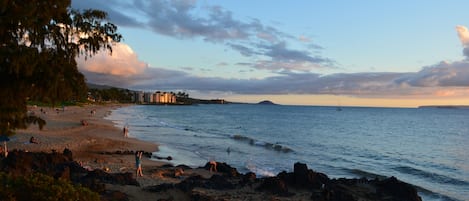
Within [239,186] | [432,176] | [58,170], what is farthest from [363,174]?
[58,170]

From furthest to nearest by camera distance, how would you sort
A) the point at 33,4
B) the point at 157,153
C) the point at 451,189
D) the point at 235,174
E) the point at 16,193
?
the point at 157,153
the point at 451,189
the point at 235,174
the point at 16,193
the point at 33,4

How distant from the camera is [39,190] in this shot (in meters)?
8.80

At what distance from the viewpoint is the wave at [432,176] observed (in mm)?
29219

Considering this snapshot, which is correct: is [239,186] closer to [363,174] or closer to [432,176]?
[363,174]

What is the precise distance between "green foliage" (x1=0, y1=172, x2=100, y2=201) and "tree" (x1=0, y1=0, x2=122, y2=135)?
1.09 meters

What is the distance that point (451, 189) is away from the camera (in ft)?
87.3

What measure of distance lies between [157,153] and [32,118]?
2545cm

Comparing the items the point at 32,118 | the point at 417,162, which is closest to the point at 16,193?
the point at 32,118

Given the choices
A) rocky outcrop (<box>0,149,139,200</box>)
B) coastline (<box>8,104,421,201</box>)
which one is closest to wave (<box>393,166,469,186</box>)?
coastline (<box>8,104,421,201</box>)

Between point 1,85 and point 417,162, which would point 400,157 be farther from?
point 1,85

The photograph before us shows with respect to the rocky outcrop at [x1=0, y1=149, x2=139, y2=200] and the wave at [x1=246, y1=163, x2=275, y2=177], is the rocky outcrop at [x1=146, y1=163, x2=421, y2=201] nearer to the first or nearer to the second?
the rocky outcrop at [x1=0, y1=149, x2=139, y2=200]

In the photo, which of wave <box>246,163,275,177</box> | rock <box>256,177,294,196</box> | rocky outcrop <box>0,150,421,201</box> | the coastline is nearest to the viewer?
the coastline

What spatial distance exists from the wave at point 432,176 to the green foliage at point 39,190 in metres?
26.6

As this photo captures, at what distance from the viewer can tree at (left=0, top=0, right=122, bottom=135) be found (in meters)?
7.48
